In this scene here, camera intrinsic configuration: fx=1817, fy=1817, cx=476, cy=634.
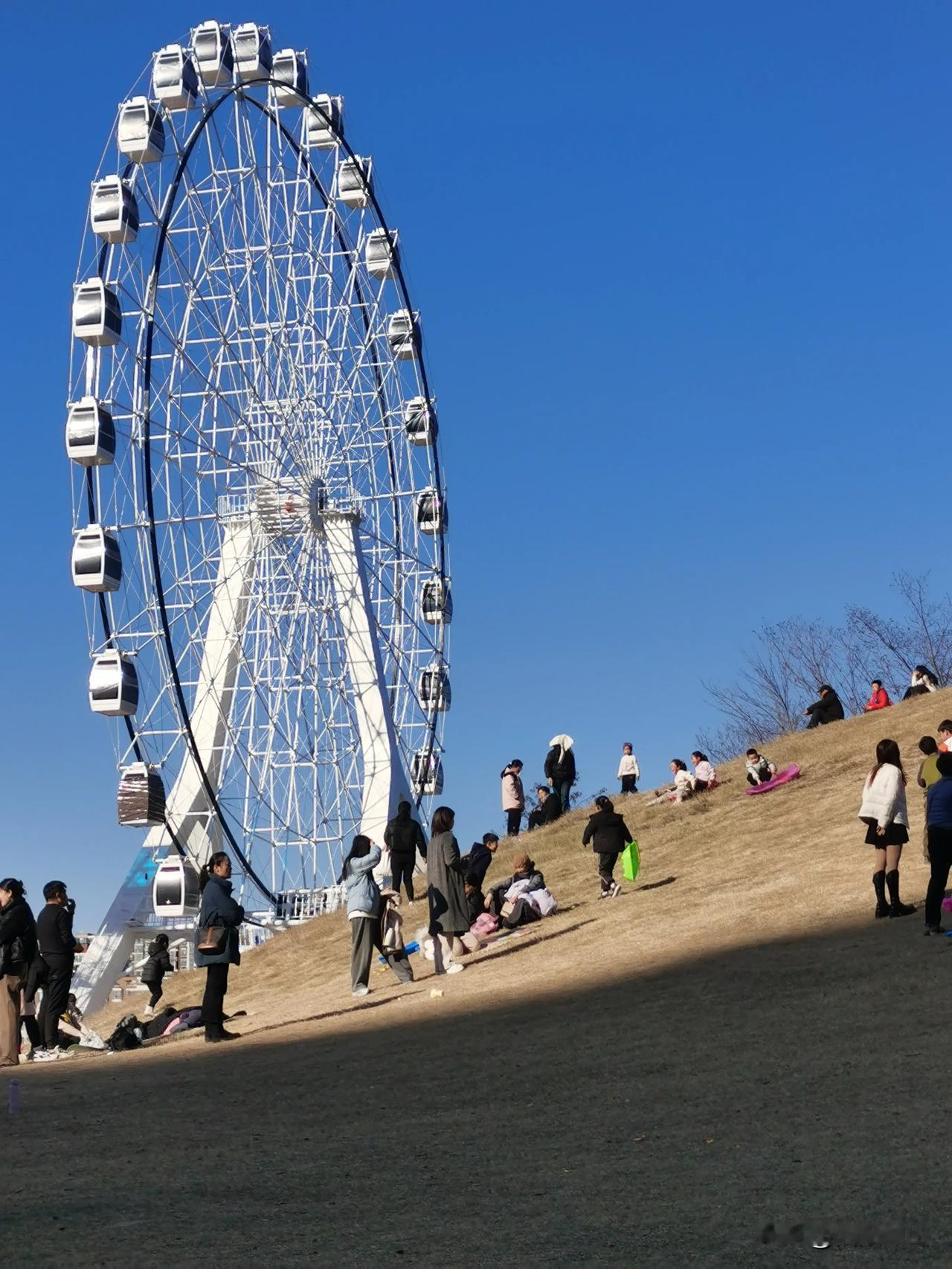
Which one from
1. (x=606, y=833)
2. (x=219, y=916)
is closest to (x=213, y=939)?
(x=219, y=916)

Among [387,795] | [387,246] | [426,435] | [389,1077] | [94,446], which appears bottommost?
[389,1077]

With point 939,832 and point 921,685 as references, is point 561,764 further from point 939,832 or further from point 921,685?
point 939,832

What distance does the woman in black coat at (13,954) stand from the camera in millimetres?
16234

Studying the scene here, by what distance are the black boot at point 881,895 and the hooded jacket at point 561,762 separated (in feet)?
51.0

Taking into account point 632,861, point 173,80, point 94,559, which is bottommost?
point 632,861

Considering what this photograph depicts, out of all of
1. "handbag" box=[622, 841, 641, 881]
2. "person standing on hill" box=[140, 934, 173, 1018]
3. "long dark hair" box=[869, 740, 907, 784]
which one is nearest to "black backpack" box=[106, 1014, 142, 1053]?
"person standing on hill" box=[140, 934, 173, 1018]

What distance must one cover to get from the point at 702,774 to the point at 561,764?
11.1 ft

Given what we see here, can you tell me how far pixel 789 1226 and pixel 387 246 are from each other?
115 feet

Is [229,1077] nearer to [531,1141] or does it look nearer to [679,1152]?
[531,1141]

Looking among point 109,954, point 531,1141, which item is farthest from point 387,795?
point 531,1141

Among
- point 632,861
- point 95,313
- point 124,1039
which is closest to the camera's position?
point 124,1039

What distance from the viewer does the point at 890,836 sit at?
640 inches

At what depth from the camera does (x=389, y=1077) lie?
518 inches

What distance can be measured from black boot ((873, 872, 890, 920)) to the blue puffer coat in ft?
19.2
